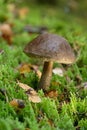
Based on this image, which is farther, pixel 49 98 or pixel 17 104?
pixel 49 98

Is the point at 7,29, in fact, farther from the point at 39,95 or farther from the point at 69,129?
the point at 69,129

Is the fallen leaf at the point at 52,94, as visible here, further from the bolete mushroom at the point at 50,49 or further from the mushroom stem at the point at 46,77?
the bolete mushroom at the point at 50,49

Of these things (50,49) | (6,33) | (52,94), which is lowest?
(6,33)

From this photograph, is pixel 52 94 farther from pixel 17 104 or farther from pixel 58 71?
pixel 58 71

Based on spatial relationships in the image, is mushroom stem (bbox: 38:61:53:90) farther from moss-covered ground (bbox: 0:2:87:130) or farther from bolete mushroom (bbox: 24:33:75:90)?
bolete mushroom (bbox: 24:33:75:90)

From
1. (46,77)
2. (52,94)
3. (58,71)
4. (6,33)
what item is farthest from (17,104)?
(6,33)

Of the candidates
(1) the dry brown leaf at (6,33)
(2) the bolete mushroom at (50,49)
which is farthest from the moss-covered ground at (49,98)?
(1) the dry brown leaf at (6,33)

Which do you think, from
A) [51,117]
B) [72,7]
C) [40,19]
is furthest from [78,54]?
[72,7]

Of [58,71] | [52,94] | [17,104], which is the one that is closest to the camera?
[17,104]

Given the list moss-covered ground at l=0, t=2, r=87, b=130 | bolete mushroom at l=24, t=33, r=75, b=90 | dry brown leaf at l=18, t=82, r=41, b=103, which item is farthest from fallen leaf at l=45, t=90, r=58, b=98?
bolete mushroom at l=24, t=33, r=75, b=90
